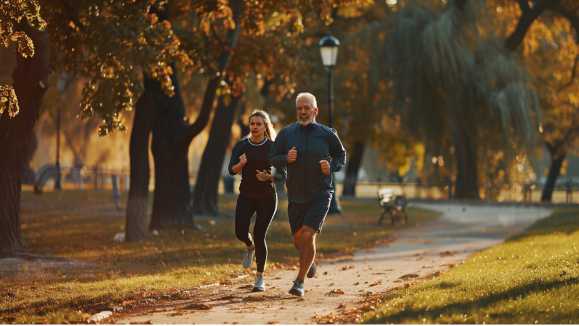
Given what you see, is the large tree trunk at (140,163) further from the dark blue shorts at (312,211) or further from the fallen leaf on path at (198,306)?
the fallen leaf on path at (198,306)

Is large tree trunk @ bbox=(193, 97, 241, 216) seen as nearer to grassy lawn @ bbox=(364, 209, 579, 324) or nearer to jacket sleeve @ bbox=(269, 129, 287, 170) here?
grassy lawn @ bbox=(364, 209, 579, 324)

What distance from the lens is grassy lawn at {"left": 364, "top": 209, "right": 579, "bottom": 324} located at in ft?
31.1

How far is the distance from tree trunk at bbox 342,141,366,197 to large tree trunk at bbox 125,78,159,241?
92.6 feet

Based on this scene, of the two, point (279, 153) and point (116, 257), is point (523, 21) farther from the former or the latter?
point (279, 153)

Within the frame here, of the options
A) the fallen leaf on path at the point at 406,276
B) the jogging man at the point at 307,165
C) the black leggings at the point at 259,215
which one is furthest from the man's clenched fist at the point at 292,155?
the fallen leaf on path at the point at 406,276

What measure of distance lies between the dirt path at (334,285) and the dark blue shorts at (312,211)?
0.83 metres

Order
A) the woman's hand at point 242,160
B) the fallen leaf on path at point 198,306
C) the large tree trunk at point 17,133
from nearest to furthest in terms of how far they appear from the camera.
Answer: the fallen leaf on path at point 198,306
the woman's hand at point 242,160
the large tree trunk at point 17,133

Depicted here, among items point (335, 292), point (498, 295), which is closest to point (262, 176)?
point (335, 292)

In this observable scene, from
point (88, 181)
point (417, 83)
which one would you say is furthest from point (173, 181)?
point (88, 181)

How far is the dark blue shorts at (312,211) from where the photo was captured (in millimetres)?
11602

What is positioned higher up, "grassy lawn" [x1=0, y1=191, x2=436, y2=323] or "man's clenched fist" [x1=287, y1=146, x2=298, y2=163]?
"man's clenched fist" [x1=287, y1=146, x2=298, y2=163]

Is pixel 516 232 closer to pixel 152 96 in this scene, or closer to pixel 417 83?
pixel 152 96

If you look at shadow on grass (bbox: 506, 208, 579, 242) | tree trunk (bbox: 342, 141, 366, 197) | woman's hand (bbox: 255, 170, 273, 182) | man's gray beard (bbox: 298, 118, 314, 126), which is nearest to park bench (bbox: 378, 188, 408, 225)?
shadow on grass (bbox: 506, 208, 579, 242)

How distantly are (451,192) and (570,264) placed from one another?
33.6 meters
